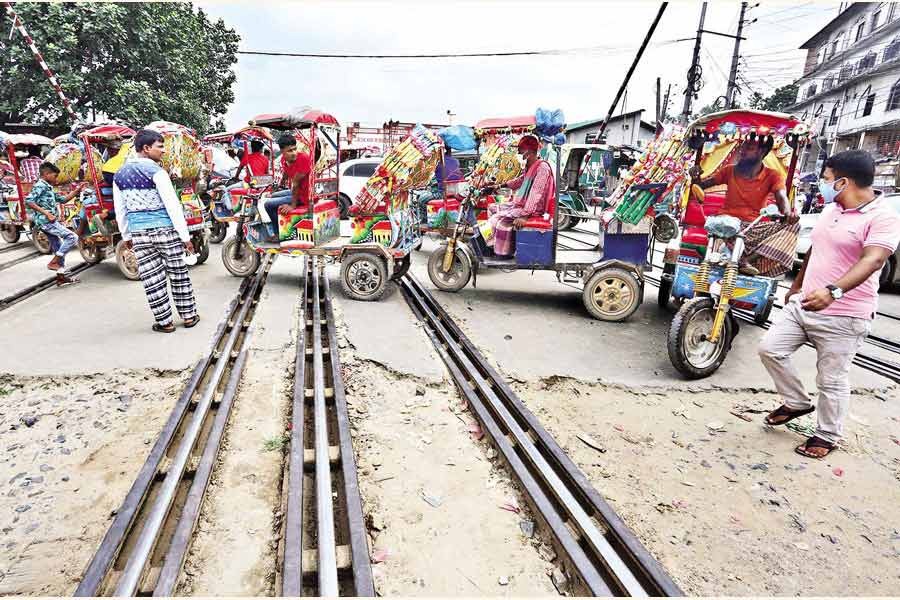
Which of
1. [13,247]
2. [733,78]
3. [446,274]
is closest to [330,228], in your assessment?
[446,274]

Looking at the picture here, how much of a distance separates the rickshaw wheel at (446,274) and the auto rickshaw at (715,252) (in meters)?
2.89

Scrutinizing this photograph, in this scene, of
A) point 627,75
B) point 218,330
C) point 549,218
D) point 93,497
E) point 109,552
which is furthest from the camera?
point 627,75

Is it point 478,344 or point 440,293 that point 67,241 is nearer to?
point 440,293

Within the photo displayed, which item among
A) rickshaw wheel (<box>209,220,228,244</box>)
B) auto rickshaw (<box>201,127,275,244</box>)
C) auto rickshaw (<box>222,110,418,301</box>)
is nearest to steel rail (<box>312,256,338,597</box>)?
auto rickshaw (<box>222,110,418,301</box>)

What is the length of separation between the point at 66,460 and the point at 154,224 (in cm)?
278

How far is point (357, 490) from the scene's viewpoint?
2670 mm

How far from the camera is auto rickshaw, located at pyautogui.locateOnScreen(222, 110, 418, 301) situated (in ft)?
22.2

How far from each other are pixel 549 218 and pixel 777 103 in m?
52.2

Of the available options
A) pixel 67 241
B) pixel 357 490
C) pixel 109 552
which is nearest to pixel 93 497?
pixel 109 552

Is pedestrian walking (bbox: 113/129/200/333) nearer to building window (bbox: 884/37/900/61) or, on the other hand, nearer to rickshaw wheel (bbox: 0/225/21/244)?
rickshaw wheel (bbox: 0/225/21/244)

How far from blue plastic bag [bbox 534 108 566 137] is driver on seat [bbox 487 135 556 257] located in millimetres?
200

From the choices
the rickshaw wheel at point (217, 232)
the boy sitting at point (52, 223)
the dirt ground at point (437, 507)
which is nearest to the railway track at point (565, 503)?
the dirt ground at point (437, 507)

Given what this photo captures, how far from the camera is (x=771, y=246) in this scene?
4.37 m

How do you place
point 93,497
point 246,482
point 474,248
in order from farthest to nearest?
point 474,248 < point 246,482 < point 93,497
